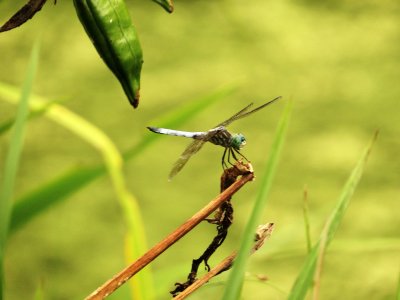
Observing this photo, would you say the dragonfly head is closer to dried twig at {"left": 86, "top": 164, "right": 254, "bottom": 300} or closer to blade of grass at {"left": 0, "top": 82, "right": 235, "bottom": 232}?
dried twig at {"left": 86, "top": 164, "right": 254, "bottom": 300}

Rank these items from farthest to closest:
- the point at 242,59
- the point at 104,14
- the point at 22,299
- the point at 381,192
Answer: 1. the point at 242,59
2. the point at 381,192
3. the point at 22,299
4. the point at 104,14

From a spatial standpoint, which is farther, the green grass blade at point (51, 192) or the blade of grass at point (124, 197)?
the green grass blade at point (51, 192)

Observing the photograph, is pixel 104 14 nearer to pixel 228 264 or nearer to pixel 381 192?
pixel 228 264

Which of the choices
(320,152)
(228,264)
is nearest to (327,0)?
(320,152)

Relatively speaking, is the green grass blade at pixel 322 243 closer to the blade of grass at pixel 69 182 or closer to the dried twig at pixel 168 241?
the dried twig at pixel 168 241

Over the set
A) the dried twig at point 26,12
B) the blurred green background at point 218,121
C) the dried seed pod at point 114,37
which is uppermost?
the dried twig at point 26,12

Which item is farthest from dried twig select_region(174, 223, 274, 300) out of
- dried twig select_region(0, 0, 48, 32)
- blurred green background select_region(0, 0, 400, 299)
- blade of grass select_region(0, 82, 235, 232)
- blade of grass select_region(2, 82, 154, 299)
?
blurred green background select_region(0, 0, 400, 299)

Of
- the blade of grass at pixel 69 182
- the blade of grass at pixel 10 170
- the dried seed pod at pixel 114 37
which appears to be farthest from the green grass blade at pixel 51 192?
the dried seed pod at pixel 114 37
